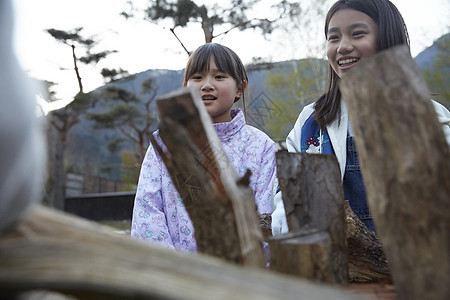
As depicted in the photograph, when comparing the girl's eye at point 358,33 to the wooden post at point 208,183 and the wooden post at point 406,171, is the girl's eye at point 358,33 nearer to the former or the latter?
the wooden post at point 406,171

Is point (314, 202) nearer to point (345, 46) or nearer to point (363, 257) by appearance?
point (363, 257)

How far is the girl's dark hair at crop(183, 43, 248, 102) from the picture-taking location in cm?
244

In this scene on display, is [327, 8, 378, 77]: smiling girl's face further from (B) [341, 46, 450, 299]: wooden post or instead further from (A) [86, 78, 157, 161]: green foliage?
(A) [86, 78, 157, 161]: green foliage

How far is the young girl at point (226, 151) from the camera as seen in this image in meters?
2.25

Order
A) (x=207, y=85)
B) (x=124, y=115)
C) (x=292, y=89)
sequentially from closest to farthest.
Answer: (x=207, y=85) → (x=124, y=115) → (x=292, y=89)

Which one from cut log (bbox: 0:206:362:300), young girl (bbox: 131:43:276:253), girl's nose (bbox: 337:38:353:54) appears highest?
girl's nose (bbox: 337:38:353:54)

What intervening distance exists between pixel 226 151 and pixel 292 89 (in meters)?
22.1

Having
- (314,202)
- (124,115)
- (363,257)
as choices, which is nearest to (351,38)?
(363,257)

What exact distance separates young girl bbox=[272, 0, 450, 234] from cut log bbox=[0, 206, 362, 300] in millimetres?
1345

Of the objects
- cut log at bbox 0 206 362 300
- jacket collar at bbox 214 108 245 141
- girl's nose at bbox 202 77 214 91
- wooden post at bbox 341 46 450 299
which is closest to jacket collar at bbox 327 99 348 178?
jacket collar at bbox 214 108 245 141

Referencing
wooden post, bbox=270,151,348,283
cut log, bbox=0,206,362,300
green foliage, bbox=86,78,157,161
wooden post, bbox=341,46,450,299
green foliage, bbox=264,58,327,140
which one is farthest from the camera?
green foliage, bbox=264,58,327,140

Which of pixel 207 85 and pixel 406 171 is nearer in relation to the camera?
pixel 406 171

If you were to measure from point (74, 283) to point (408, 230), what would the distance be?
0.61 m

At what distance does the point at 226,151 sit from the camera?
246 centimetres
